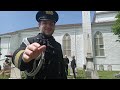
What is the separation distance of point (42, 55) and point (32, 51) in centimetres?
12

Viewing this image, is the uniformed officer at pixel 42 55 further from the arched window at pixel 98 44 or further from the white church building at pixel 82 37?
the arched window at pixel 98 44

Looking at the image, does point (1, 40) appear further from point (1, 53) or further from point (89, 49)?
point (89, 49)

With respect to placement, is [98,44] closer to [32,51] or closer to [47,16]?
[47,16]

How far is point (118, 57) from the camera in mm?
2420

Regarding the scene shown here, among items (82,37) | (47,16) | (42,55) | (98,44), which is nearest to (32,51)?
(42,55)

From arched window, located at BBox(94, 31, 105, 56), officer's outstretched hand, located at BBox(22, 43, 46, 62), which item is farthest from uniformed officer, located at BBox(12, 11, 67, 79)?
arched window, located at BBox(94, 31, 105, 56)

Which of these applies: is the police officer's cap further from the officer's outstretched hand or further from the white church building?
the officer's outstretched hand

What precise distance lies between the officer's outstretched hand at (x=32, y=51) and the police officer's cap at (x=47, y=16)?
32 centimetres

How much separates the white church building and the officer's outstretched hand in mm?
212

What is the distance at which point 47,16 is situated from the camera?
6.91ft

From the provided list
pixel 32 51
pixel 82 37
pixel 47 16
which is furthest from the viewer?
pixel 82 37

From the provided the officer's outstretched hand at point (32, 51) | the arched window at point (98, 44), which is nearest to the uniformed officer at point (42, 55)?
the officer's outstretched hand at point (32, 51)

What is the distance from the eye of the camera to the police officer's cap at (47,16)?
6.89 feet
